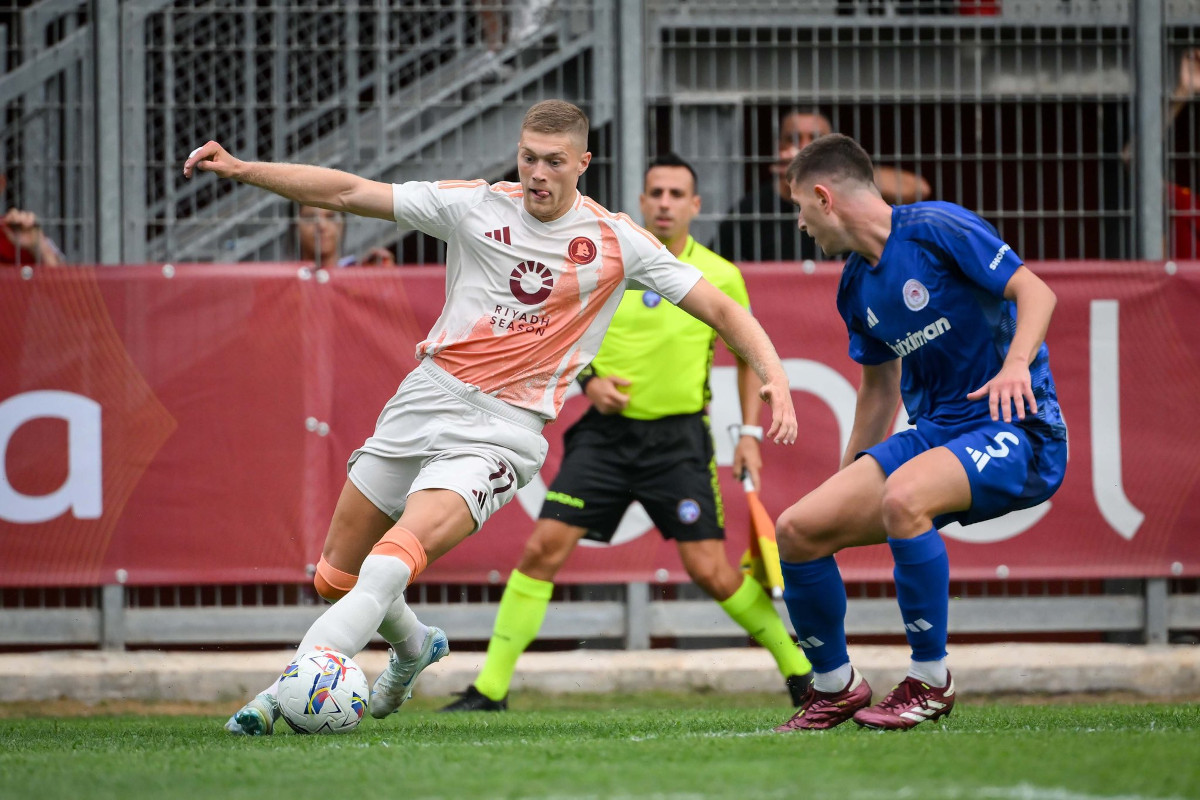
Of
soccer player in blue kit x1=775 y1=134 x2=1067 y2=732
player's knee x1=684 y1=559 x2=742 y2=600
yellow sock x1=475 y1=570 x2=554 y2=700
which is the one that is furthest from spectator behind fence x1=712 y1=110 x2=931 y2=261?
soccer player in blue kit x1=775 y1=134 x2=1067 y2=732

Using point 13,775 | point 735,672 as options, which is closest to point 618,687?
point 735,672

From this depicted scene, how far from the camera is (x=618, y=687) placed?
768cm

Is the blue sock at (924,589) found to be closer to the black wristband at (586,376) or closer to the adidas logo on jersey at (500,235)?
the adidas logo on jersey at (500,235)

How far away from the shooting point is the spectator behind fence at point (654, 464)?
6809 mm

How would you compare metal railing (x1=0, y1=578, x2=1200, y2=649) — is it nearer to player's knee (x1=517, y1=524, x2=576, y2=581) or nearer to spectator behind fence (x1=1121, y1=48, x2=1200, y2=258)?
player's knee (x1=517, y1=524, x2=576, y2=581)

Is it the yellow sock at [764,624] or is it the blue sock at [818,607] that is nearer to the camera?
the blue sock at [818,607]

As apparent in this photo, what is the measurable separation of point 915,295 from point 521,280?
4.33 ft

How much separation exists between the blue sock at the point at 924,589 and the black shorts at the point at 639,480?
2.12 m

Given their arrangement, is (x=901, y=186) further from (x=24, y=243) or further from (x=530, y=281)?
(x=24, y=243)

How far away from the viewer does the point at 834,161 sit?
16.6ft

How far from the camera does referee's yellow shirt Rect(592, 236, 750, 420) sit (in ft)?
23.0

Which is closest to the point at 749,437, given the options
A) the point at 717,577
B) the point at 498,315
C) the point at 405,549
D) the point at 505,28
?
the point at 717,577

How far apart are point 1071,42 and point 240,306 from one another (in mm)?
4745

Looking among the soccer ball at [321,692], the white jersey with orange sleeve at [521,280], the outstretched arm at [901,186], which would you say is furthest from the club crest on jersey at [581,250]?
the outstretched arm at [901,186]
